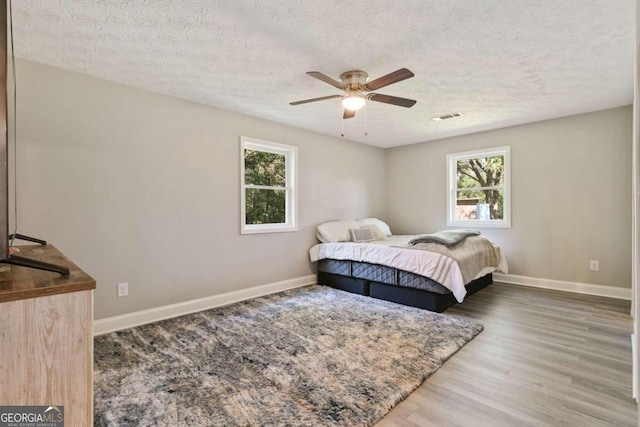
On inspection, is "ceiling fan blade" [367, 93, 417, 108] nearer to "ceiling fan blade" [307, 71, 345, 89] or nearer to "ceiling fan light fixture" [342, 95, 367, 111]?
"ceiling fan light fixture" [342, 95, 367, 111]

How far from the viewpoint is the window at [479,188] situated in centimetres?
476

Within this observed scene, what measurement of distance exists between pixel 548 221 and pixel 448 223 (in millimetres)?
1420

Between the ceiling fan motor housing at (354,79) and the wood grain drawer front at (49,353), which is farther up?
the ceiling fan motor housing at (354,79)

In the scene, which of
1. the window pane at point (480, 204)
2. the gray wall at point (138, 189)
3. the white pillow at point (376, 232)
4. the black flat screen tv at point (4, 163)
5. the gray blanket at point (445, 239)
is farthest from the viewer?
the white pillow at point (376, 232)

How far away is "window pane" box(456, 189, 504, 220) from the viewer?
4863 millimetres

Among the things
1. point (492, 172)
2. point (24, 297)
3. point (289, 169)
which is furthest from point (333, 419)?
point (492, 172)

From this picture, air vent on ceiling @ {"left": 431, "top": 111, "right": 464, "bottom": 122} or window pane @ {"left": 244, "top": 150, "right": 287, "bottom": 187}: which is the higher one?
air vent on ceiling @ {"left": 431, "top": 111, "right": 464, "bottom": 122}

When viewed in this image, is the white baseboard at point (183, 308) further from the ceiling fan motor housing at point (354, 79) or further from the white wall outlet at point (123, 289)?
the ceiling fan motor housing at point (354, 79)

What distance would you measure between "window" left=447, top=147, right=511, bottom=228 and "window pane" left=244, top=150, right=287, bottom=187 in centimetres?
293

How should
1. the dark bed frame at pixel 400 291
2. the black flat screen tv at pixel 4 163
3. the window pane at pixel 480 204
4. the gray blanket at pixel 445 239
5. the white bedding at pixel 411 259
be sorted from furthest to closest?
the window pane at pixel 480 204, the gray blanket at pixel 445 239, the dark bed frame at pixel 400 291, the white bedding at pixel 411 259, the black flat screen tv at pixel 4 163

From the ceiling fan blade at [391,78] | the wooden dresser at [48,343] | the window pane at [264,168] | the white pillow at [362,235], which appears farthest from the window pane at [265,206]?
the wooden dresser at [48,343]

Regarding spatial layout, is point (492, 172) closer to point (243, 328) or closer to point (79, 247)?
point (243, 328)

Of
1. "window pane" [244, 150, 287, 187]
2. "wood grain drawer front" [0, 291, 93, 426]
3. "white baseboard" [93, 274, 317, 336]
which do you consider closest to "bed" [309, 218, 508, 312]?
"white baseboard" [93, 274, 317, 336]

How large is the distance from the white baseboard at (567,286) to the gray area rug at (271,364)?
7.02 feet
